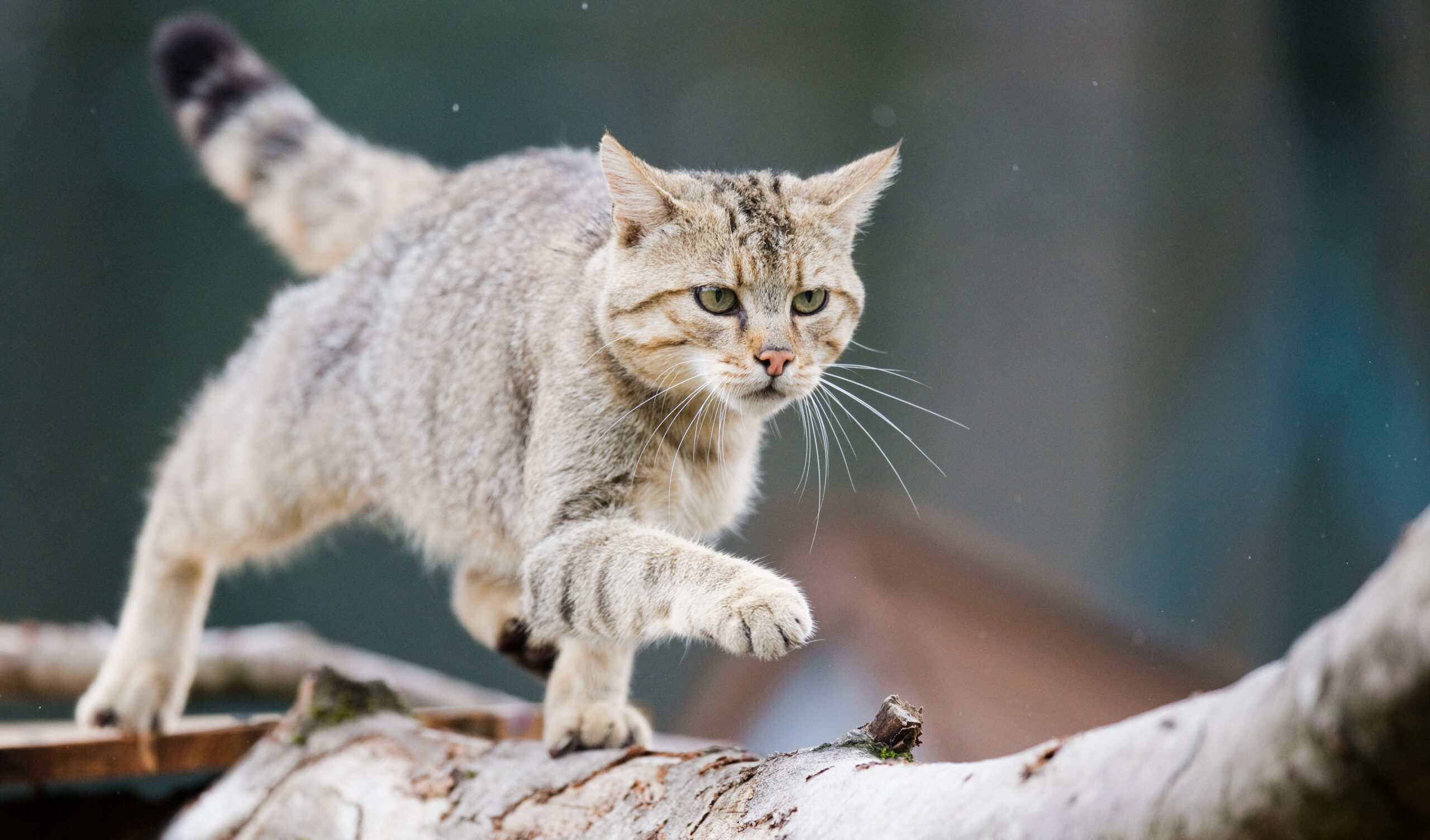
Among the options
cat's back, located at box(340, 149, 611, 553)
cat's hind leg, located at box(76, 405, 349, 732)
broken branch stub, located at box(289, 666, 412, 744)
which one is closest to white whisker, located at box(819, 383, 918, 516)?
cat's back, located at box(340, 149, 611, 553)

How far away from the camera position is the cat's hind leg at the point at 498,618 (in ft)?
6.60

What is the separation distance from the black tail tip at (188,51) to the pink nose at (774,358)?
5.52 ft

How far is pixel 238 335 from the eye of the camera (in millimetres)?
2779

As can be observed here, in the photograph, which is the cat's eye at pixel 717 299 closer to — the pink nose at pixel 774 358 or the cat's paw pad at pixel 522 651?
the pink nose at pixel 774 358

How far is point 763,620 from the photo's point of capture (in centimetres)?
114

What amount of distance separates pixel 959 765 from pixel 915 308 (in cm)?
91

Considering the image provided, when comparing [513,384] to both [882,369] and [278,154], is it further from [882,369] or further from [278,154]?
[278,154]

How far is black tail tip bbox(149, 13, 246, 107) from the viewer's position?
2.27 meters

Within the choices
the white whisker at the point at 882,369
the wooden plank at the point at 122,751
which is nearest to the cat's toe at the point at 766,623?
the white whisker at the point at 882,369

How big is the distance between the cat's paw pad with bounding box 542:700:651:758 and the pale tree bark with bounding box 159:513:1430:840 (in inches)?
2.2

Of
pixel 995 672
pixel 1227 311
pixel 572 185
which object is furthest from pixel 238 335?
pixel 1227 311

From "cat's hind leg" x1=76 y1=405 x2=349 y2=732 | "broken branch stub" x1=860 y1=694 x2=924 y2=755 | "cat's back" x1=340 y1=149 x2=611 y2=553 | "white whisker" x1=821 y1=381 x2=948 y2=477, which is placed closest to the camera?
"broken branch stub" x1=860 y1=694 x2=924 y2=755

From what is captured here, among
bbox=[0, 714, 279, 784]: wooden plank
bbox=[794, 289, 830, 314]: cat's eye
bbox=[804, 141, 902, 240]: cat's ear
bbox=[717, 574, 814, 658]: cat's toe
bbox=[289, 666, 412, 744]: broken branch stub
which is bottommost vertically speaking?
bbox=[0, 714, 279, 784]: wooden plank

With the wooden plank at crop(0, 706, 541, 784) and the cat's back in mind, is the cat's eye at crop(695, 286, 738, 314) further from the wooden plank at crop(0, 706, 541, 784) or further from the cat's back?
the wooden plank at crop(0, 706, 541, 784)
